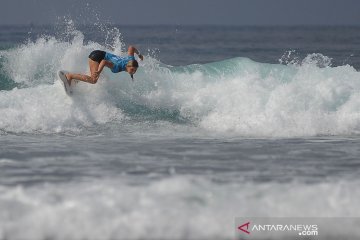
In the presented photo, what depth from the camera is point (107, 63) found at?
12680 mm

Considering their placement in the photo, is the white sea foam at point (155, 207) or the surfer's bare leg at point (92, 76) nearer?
the white sea foam at point (155, 207)

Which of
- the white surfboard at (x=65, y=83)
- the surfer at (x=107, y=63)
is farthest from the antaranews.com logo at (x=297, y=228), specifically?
the white surfboard at (x=65, y=83)

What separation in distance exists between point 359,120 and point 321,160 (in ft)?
11.1

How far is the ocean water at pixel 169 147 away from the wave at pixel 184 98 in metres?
0.03

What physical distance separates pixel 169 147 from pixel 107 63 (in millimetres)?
2625

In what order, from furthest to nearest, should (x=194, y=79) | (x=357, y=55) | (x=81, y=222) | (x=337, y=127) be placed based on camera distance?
(x=357, y=55) → (x=194, y=79) → (x=337, y=127) → (x=81, y=222)

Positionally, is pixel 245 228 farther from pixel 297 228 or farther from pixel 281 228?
pixel 297 228

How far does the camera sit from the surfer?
40.6ft

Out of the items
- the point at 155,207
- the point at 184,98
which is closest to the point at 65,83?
the point at 184,98

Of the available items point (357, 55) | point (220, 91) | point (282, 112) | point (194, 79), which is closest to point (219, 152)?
point (282, 112)

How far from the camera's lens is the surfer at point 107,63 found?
12.4 meters

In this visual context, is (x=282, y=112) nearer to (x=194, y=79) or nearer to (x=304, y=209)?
(x=194, y=79)

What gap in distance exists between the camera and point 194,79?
607 inches

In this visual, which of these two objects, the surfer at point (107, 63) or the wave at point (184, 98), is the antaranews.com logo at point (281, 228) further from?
the surfer at point (107, 63)
